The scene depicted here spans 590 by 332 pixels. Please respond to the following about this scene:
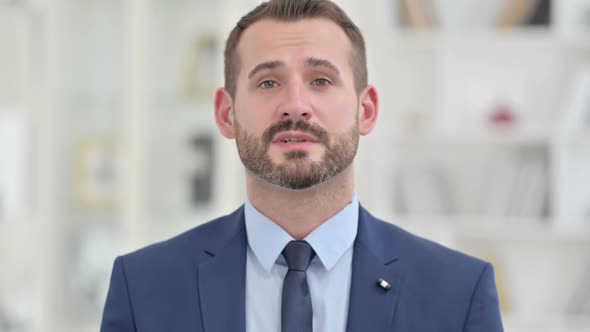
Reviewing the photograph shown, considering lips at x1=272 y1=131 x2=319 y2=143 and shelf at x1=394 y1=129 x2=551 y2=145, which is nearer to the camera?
lips at x1=272 y1=131 x2=319 y2=143

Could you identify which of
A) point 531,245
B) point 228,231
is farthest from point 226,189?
point 228,231

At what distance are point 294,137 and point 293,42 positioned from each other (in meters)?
0.16

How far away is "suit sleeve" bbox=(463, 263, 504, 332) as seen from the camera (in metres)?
1.36

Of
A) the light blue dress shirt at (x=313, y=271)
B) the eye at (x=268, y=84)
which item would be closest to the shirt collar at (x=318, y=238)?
the light blue dress shirt at (x=313, y=271)

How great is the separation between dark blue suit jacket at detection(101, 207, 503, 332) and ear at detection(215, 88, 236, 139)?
0.49 feet

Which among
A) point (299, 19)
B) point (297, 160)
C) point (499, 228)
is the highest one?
point (299, 19)

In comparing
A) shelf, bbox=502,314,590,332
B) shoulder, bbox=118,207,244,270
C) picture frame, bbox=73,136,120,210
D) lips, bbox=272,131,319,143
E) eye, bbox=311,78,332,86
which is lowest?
shelf, bbox=502,314,590,332

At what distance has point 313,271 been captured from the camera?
1436 millimetres

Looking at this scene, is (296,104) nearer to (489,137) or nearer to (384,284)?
(384,284)

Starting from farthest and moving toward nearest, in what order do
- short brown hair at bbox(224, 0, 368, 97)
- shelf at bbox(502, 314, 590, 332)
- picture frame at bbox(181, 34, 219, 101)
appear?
picture frame at bbox(181, 34, 219, 101) < shelf at bbox(502, 314, 590, 332) < short brown hair at bbox(224, 0, 368, 97)

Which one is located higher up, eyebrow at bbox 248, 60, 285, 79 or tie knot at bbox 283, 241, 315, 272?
eyebrow at bbox 248, 60, 285, 79

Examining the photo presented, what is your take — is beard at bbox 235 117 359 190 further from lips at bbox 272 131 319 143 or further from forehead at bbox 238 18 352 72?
forehead at bbox 238 18 352 72

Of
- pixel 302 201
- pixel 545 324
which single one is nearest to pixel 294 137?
pixel 302 201

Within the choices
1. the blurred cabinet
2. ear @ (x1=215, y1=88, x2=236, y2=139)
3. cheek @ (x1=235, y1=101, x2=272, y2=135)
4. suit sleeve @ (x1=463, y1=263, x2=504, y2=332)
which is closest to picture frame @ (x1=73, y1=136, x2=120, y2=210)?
the blurred cabinet
